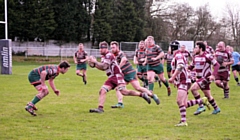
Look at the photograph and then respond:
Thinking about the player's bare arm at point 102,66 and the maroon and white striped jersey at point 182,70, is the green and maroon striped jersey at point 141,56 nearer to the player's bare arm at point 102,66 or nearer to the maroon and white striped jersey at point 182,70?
the player's bare arm at point 102,66

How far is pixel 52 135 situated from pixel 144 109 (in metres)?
3.92

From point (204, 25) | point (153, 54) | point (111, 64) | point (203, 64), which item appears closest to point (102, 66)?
point (111, 64)

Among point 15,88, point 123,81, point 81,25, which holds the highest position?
point 81,25

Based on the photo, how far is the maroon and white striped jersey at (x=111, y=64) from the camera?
32.0 feet

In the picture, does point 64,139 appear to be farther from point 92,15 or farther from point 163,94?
point 92,15

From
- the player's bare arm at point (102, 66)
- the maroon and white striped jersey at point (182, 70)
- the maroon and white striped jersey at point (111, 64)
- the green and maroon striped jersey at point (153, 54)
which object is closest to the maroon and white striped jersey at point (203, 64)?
the maroon and white striped jersey at point (182, 70)

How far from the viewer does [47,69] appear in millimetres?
9547

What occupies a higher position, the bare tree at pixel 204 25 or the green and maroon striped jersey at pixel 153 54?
the bare tree at pixel 204 25

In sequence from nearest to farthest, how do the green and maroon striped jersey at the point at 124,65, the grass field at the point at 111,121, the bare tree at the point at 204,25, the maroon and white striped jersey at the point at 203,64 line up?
1. the grass field at the point at 111,121
2. the maroon and white striped jersey at the point at 203,64
3. the green and maroon striped jersey at the point at 124,65
4. the bare tree at the point at 204,25

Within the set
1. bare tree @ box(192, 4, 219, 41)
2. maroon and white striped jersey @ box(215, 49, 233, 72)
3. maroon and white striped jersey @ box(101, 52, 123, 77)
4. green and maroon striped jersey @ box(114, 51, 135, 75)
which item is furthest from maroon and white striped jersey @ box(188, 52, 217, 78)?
bare tree @ box(192, 4, 219, 41)

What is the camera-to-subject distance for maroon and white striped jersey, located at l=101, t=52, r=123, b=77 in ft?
32.0

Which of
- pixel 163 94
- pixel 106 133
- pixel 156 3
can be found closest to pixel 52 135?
pixel 106 133

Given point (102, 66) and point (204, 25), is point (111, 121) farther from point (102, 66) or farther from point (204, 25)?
point (204, 25)

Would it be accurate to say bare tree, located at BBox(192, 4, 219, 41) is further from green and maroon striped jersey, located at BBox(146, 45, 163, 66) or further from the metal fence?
green and maroon striped jersey, located at BBox(146, 45, 163, 66)
